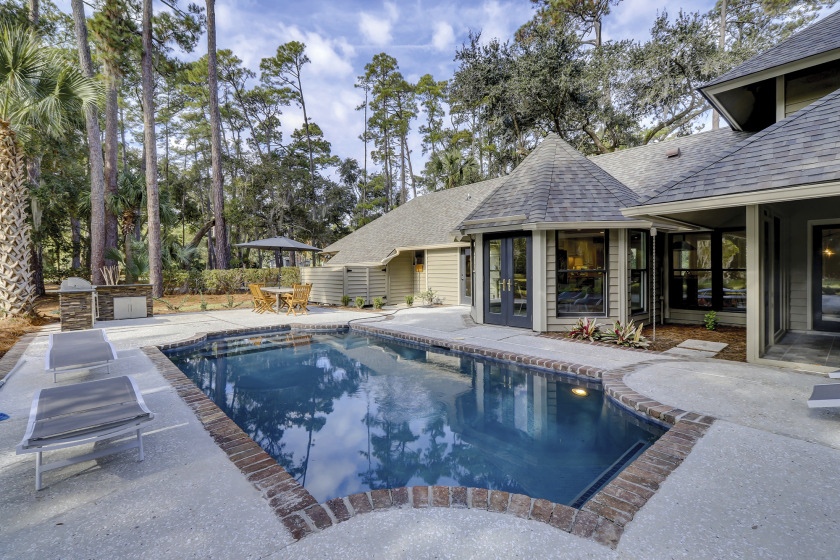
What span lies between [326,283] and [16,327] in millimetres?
8335

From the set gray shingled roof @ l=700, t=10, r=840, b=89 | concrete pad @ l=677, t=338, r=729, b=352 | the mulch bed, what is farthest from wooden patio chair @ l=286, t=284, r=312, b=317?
gray shingled roof @ l=700, t=10, r=840, b=89

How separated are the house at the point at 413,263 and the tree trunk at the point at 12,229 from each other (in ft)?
26.5

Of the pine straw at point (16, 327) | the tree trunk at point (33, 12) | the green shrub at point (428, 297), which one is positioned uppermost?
the tree trunk at point (33, 12)

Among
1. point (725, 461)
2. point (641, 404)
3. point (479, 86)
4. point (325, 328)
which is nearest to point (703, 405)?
point (641, 404)

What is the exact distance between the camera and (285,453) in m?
3.64

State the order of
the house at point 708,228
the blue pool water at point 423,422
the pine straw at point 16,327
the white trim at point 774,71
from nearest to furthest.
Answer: the blue pool water at point 423,422, the house at point 708,228, the white trim at point 774,71, the pine straw at point 16,327

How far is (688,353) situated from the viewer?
6164 millimetres

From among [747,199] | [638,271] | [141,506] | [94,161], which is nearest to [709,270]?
[638,271]

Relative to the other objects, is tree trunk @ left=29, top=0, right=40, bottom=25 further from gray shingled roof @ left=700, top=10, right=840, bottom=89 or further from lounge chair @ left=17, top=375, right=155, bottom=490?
gray shingled roof @ left=700, top=10, right=840, bottom=89

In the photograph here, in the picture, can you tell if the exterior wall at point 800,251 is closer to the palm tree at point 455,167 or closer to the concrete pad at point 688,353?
the concrete pad at point 688,353

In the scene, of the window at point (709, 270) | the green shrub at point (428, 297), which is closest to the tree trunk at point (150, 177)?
the green shrub at point (428, 297)

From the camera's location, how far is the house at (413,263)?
44.7 ft

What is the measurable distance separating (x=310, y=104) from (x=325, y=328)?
2444cm

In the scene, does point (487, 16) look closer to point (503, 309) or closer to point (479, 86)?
point (479, 86)
